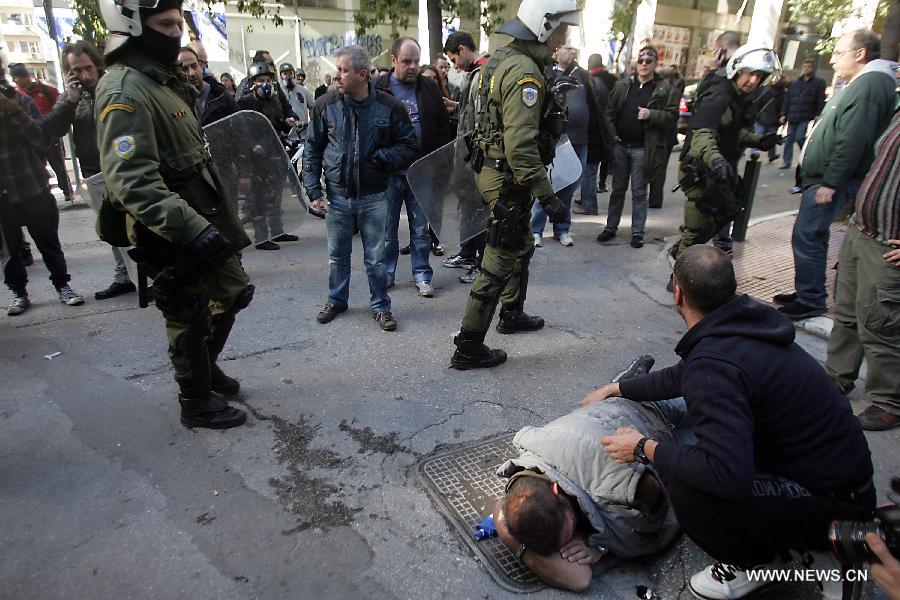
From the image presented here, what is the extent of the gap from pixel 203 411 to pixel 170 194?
3.83 feet

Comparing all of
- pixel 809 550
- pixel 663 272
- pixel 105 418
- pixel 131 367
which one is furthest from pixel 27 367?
pixel 663 272

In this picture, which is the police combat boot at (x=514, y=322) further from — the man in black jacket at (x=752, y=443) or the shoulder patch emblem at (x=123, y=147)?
the shoulder patch emblem at (x=123, y=147)

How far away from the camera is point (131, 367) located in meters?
3.78

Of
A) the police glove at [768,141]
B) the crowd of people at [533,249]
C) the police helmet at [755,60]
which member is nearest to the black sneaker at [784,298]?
the crowd of people at [533,249]

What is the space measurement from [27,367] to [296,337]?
166 cm

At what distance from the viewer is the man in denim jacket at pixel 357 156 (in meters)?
4.00

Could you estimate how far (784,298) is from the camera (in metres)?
4.65

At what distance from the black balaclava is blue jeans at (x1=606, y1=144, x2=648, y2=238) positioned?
15.8 ft

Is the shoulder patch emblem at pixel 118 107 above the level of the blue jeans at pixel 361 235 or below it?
above

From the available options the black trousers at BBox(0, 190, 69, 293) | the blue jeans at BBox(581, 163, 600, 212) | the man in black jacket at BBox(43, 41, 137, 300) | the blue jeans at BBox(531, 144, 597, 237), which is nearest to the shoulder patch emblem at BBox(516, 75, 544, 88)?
the blue jeans at BBox(531, 144, 597, 237)

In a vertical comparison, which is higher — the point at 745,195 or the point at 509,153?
the point at 509,153

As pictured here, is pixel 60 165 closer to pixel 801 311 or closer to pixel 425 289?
pixel 425 289

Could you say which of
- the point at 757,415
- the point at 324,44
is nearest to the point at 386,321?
the point at 757,415

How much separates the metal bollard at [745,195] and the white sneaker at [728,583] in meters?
3.53
